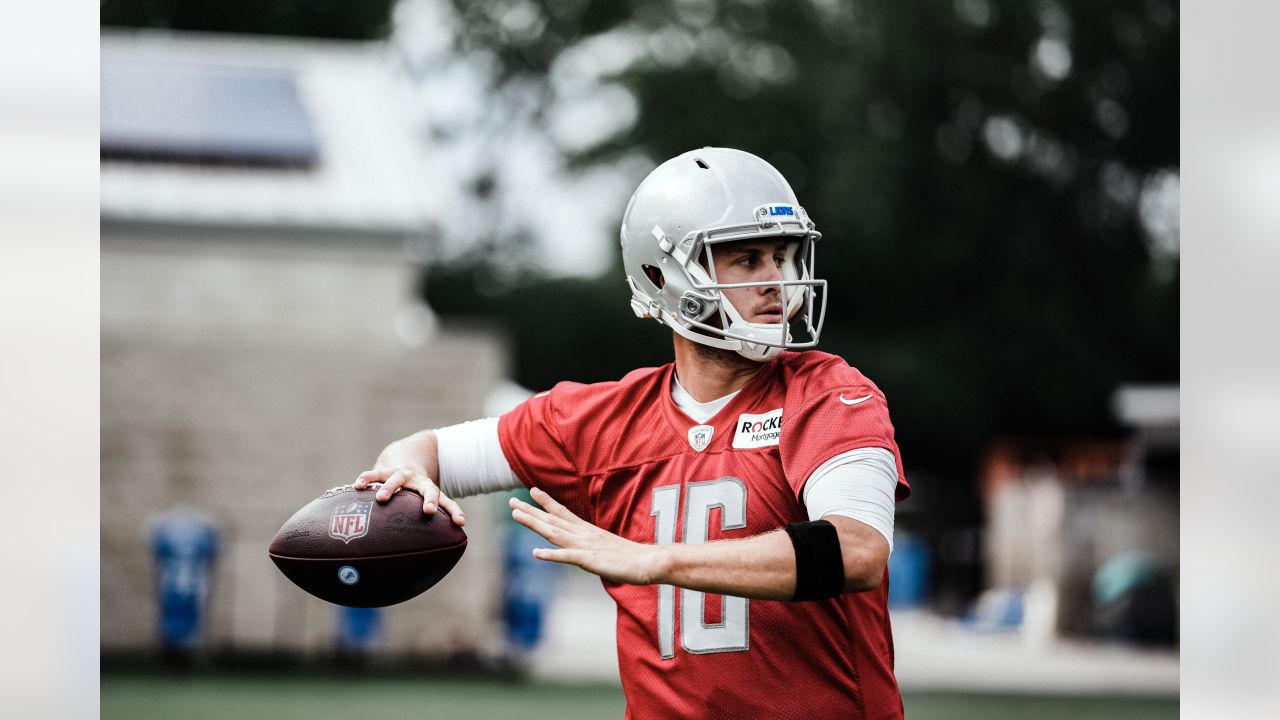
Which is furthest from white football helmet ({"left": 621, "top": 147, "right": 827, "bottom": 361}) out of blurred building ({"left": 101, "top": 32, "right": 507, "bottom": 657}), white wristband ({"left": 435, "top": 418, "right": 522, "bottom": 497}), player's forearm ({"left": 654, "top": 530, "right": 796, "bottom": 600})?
blurred building ({"left": 101, "top": 32, "right": 507, "bottom": 657})

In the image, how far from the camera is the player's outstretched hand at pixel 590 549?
8.24ft

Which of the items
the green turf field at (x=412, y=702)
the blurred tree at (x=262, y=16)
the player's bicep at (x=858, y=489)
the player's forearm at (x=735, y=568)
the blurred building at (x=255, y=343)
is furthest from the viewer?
the blurred tree at (x=262, y=16)

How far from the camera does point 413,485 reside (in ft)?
10.1

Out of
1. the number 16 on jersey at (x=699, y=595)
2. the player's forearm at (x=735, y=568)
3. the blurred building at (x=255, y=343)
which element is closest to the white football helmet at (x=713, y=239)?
the number 16 on jersey at (x=699, y=595)

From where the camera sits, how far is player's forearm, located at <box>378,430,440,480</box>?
3.17m

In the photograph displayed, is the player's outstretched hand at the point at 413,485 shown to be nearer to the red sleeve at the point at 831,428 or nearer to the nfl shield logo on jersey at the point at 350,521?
the nfl shield logo on jersey at the point at 350,521

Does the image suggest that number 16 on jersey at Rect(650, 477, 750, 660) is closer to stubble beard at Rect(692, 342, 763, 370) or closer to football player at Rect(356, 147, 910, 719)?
football player at Rect(356, 147, 910, 719)

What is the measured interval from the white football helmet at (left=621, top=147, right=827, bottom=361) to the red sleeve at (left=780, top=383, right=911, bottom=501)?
7.3 inches

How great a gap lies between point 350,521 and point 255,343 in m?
8.01

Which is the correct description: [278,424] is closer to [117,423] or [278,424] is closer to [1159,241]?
[117,423]

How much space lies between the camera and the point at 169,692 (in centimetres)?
847
